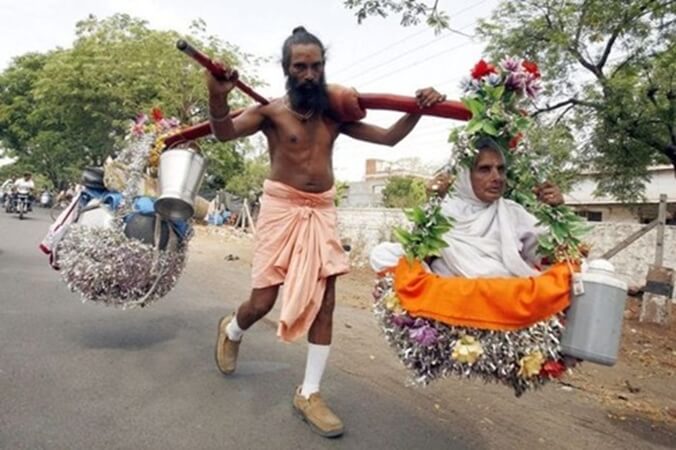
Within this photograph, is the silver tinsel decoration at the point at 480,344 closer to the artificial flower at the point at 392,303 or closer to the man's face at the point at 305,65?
the artificial flower at the point at 392,303

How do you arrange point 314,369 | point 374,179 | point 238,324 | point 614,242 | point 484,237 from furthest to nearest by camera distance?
1. point 374,179
2. point 614,242
3. point 238,324
4. point 314,369
5. point 484,237

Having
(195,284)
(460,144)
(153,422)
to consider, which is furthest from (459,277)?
(195,284)

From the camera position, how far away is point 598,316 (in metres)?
2.12

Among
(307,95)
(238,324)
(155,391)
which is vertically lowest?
(155,391)

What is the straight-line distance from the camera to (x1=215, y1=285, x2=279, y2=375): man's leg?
10.8ft

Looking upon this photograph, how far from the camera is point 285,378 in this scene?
373cm

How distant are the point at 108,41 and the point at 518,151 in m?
24.8

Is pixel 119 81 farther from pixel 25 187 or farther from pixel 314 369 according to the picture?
pixel 314 369

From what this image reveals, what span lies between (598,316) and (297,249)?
1.62 metres

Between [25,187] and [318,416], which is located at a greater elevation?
[25,187]

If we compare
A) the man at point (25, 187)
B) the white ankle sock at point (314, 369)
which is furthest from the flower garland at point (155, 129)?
the man at point (25, 187)

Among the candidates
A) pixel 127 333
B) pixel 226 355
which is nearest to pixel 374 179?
pixel 127 333

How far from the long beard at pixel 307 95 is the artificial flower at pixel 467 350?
62.1 inches

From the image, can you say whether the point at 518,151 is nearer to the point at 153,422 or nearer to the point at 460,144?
the point at 460,144
